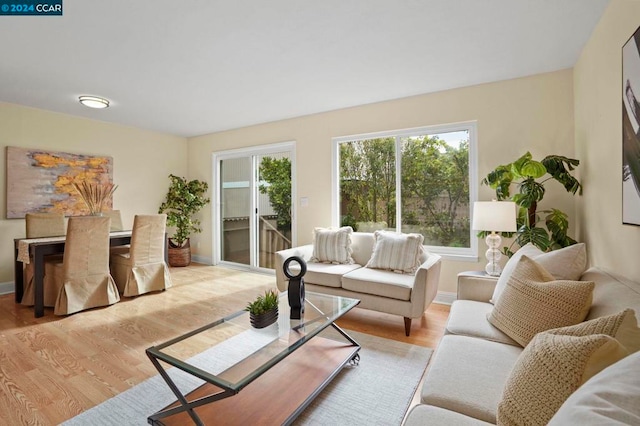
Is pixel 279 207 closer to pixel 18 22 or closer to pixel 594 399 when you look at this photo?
pixel 18 22

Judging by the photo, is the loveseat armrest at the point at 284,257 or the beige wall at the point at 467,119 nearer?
the beige wall at the point at 467,119

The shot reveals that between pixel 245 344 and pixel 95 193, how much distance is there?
406 cm

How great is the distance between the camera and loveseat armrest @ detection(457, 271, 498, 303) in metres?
2.29

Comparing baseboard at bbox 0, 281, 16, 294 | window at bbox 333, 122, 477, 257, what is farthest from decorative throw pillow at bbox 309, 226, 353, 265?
baseboard at bbox 0, 281, 16, 294

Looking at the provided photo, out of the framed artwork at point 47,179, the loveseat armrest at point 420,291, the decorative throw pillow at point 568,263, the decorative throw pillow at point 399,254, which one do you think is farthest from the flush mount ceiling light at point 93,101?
the decorative throw pillow at point 568,263

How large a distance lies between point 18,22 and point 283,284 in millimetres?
3190

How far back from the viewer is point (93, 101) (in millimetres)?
3816

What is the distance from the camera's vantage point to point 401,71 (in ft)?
10.1

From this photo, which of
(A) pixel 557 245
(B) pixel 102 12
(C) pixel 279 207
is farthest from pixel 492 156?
(B) pixel 102 12

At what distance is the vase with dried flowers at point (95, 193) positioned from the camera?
439 centimetres

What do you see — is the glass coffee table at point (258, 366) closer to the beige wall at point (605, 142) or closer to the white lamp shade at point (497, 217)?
the white lamp shade at point (497, 217)

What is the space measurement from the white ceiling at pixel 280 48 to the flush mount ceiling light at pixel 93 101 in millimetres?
89

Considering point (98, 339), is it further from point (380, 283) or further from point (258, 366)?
point (380, 283)

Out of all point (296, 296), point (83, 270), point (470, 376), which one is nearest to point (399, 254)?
point (296, 296)
